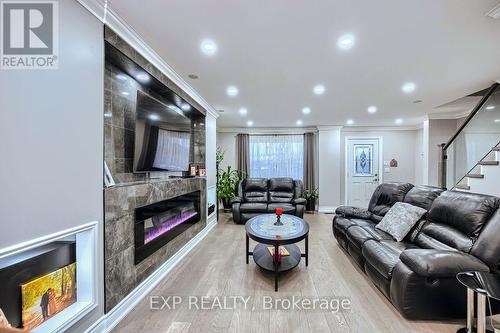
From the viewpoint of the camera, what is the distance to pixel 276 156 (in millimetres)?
6824

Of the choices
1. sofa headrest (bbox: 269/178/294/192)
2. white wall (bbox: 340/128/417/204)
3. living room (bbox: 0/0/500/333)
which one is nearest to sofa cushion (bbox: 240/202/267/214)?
sofa headrest (bbox: 269/178/294/192)

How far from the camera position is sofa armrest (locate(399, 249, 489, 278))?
71.2 inches

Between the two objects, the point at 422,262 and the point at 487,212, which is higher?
the point at 487,212

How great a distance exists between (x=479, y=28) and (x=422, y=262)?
6.84ft

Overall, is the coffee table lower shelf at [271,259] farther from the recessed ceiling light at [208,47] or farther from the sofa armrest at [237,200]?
the recessed ceiling light at [208,47]

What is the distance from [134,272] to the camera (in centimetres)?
221

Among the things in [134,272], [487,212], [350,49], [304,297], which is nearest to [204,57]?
[350,49]

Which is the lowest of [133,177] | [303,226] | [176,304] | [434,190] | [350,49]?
[176,304]

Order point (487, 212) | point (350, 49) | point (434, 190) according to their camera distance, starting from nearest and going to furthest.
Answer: point (487, 212)
point (350, 49)
point (434, 190)

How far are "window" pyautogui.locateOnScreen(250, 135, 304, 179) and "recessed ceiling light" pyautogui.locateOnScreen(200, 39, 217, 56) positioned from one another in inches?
181

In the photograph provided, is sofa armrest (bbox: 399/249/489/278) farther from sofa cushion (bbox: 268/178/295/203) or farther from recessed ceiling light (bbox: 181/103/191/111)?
sofa cushion (bbox: 268/178/295/203)

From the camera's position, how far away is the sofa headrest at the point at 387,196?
345 cm

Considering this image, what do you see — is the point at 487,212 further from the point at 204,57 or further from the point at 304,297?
the point at 204,57

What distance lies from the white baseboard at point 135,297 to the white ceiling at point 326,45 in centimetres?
246
